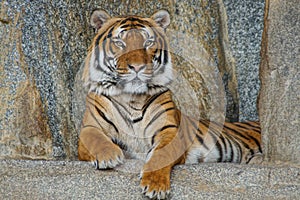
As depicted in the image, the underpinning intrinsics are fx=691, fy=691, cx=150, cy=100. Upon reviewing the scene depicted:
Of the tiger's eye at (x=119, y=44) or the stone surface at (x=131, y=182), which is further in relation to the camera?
the tiger's eye at (x=119, y=44)

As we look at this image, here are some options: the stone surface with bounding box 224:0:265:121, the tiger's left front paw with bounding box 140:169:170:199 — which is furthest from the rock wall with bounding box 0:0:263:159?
the tiger's left front paw with bounding box 140:169:170:199

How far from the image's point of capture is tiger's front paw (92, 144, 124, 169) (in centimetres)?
388

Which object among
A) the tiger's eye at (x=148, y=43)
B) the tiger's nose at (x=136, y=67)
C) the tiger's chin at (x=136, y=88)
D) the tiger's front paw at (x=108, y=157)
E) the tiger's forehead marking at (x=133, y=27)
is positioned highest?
the tiger's forehead marking at (x=133, y=27)

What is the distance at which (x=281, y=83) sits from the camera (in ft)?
13.2

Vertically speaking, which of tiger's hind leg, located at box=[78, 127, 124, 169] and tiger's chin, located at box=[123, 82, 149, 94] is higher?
tiger's chin, located at box=[123, 82, 149, 94]

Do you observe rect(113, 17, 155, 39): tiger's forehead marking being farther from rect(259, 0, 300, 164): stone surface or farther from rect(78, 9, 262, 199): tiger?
rect(259, 0, 300, 164): stone surface

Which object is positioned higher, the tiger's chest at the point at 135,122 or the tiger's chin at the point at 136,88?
the tiger's chin at the point at 136,88

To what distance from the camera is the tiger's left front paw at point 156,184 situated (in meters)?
3.72

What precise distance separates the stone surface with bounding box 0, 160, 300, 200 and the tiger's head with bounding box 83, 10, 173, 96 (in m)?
0.59

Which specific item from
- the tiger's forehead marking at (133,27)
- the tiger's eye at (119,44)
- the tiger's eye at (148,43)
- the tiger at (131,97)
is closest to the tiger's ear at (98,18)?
the tiger at (131,97)

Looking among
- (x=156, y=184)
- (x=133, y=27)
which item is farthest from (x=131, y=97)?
(x=156, y=184)

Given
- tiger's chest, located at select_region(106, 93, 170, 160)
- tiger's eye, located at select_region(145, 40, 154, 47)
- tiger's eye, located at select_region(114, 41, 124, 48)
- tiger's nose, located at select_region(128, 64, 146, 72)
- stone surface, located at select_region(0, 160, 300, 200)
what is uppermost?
tiger's eye, located at select_region(145, 40, 154, 47)

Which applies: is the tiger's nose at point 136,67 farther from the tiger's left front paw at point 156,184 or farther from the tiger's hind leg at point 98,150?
the tiger's left front paw at point 156,184

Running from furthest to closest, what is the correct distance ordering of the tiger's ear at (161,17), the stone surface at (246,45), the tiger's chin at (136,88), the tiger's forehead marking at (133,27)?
the stone surface at (246,45) < the tiger's ear at (161,17) < the tiger's forehead marking at (133,27) < the tiger's chin at (136,88)
